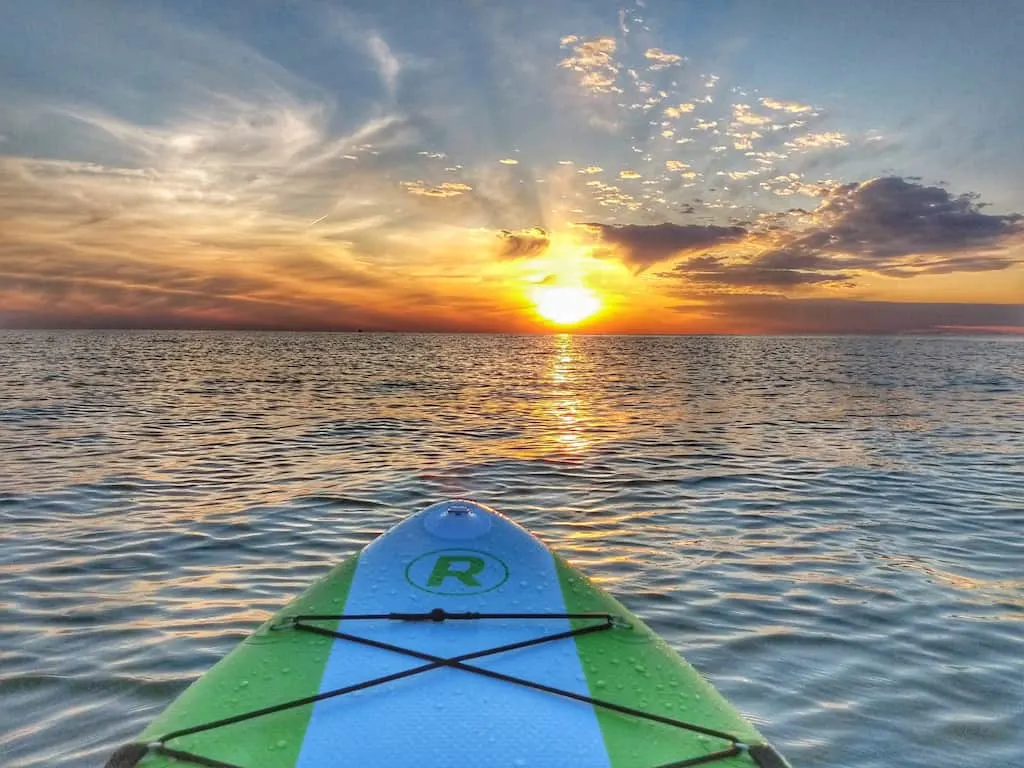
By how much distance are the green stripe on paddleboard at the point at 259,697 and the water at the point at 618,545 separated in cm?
130

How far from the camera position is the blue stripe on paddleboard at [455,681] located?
9.96ft

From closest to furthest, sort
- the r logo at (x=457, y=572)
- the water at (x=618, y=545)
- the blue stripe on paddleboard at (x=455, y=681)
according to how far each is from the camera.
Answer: the blue stripe on paddleboard at (x=455, y=681) < the r logo at (x=457, y=572) < the water at (x=618, y=545)

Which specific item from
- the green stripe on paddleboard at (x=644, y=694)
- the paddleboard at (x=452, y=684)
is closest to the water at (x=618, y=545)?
the green stripe on paddleboard at (x=644, y=694)

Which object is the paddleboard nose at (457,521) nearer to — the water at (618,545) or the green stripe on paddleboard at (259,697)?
the green stripe on paddleboard at (259,697)

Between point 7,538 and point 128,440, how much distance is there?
8.24 m

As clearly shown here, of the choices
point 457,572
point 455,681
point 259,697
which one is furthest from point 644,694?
point 259,697

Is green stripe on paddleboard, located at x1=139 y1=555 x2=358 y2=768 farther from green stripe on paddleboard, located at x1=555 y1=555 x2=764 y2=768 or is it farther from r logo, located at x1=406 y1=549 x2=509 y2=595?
green stripe on paddleboard, located at x1=555 y1=555 x2=764 y2=768

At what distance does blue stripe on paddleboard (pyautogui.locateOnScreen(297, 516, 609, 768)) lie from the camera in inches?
120

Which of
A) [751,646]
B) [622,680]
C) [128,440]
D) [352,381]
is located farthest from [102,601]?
[352,381]

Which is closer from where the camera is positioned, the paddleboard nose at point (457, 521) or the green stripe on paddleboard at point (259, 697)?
the green stripe on paddleboard at point (259, 697)

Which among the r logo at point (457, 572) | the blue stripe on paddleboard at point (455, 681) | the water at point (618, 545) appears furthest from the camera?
the water at point (618, 545)

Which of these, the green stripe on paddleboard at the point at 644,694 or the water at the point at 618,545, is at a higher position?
the green stripe on paddleboard at the point at 644,694

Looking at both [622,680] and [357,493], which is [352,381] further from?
[622,680]

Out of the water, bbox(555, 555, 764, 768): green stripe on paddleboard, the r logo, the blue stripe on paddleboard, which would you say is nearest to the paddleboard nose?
the blue stripe on paddleboard
